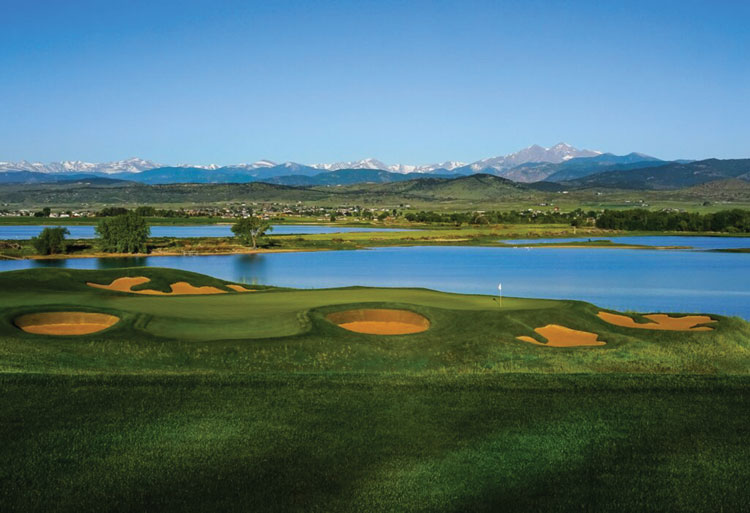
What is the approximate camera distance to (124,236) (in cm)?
9912

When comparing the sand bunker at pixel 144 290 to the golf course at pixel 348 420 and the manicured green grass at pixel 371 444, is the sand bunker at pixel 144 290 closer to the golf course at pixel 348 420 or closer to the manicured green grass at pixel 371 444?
the golf course at pixel 348 420

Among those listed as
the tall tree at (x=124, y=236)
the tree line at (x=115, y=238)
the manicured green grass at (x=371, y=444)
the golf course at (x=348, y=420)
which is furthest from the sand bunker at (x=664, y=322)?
the tall tree at (x=124, y=236)

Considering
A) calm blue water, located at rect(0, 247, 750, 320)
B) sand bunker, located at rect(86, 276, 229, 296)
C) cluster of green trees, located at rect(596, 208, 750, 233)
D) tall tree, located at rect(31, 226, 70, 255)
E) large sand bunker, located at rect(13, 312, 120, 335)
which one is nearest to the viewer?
large sand bunker, located at rect(13, 312, 120, 335)

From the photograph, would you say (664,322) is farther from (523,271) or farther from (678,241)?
(678,241)

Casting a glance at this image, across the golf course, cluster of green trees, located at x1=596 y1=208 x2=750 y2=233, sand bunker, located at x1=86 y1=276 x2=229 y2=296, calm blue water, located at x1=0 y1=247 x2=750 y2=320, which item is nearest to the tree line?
calm blue water, located at x1=0 y1=247 x2=750 y2=320

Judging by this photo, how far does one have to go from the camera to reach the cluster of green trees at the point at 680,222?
14862 cm

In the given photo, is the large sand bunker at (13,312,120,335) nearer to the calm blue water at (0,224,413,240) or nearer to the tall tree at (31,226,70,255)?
the tall tree at (31,226,70,255)

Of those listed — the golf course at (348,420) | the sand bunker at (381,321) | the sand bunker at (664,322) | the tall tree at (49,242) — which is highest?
the golf course at (348,420)

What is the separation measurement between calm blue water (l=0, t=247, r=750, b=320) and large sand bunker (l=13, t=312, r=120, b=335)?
3578 cm

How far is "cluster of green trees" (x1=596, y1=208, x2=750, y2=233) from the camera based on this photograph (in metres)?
149

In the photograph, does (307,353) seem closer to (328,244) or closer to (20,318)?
(20,318)

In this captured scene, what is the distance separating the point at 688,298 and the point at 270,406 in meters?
48.8

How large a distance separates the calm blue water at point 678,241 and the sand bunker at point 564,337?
9299 cm

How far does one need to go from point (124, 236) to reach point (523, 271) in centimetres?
5641
